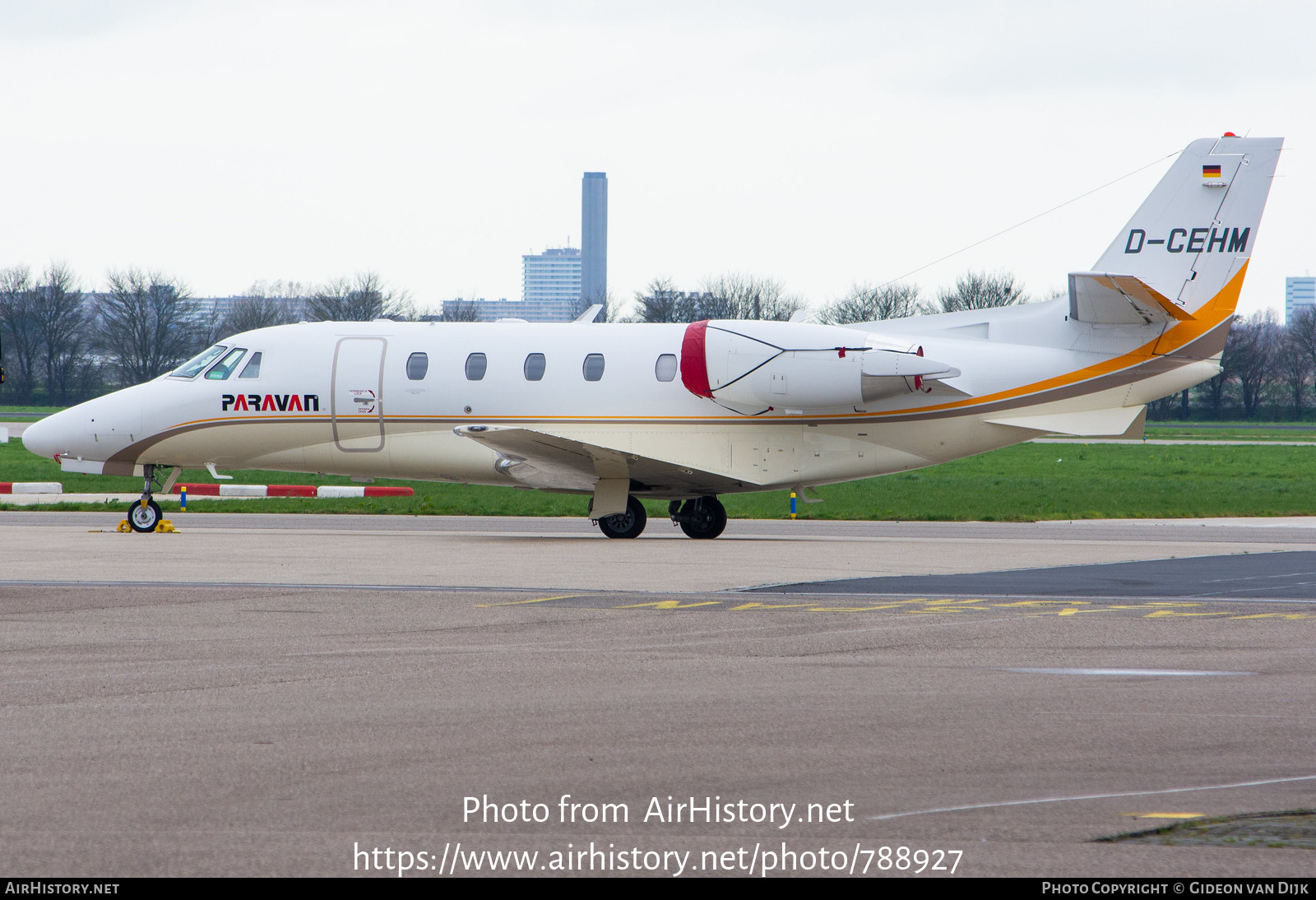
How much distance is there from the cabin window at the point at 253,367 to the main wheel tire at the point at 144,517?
2557 mm

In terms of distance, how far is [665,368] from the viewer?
20484 millimetres

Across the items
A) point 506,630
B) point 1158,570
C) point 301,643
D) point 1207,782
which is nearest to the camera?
point 1207,782

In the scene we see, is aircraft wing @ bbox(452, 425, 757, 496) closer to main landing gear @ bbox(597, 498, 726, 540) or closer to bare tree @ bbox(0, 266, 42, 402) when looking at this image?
main landing gear @ bbox(597, 498, 726, 540)

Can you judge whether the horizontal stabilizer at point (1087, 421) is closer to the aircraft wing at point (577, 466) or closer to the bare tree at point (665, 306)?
the aircraft wing at point (577, 466)

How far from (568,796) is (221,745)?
2.12 metres

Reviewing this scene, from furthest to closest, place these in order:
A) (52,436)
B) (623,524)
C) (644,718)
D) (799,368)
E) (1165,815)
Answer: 1. (52,436)
2. (623,524)
3. (799,368)
4. (644,718)
5. (1165,815)

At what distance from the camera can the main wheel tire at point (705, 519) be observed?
21453 mm

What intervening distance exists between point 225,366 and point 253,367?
19.7 inches

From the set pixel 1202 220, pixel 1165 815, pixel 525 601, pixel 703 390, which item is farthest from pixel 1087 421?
pixel 1165 815

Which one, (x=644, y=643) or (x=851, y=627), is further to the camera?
(x=851, y=627)

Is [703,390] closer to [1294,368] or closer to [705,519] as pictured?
[705,519]
